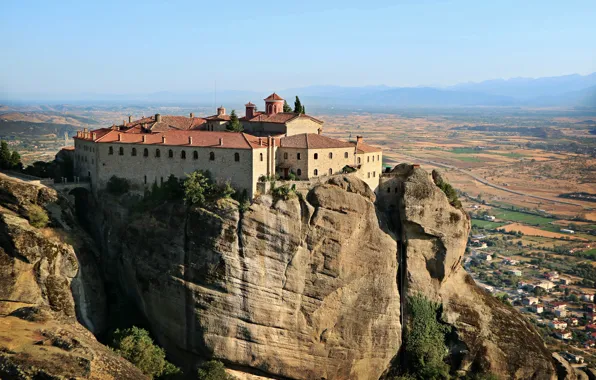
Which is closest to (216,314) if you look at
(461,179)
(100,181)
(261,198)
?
(261,198)

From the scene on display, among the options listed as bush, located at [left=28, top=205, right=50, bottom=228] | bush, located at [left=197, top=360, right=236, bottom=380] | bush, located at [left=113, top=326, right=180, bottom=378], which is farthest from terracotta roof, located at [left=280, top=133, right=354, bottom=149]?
bush, located at [left=28, top=205, right=50, bottom=228]

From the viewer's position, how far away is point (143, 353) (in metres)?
42.6

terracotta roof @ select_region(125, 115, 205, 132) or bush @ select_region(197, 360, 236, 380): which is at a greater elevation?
→ terracotta roof @ select_region(125, 115, 205, 132)

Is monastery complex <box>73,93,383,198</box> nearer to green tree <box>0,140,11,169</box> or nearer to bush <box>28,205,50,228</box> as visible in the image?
green tree <box>0,140,11,169</box>

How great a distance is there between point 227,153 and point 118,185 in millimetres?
10526

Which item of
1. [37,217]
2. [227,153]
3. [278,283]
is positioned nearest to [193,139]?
[227,153]

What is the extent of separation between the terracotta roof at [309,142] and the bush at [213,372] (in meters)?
16.5

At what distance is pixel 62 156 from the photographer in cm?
5728

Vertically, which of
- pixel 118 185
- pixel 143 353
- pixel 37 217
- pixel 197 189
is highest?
pixel 197 189

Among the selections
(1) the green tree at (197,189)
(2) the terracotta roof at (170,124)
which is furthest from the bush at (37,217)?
(2) the terracotta roof at (170,124)

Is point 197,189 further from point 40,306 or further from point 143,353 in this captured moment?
point 40,306

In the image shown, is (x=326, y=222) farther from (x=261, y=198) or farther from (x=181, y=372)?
(x=181, y=372)

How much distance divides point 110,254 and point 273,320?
15.4m

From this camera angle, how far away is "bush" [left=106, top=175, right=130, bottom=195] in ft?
165
